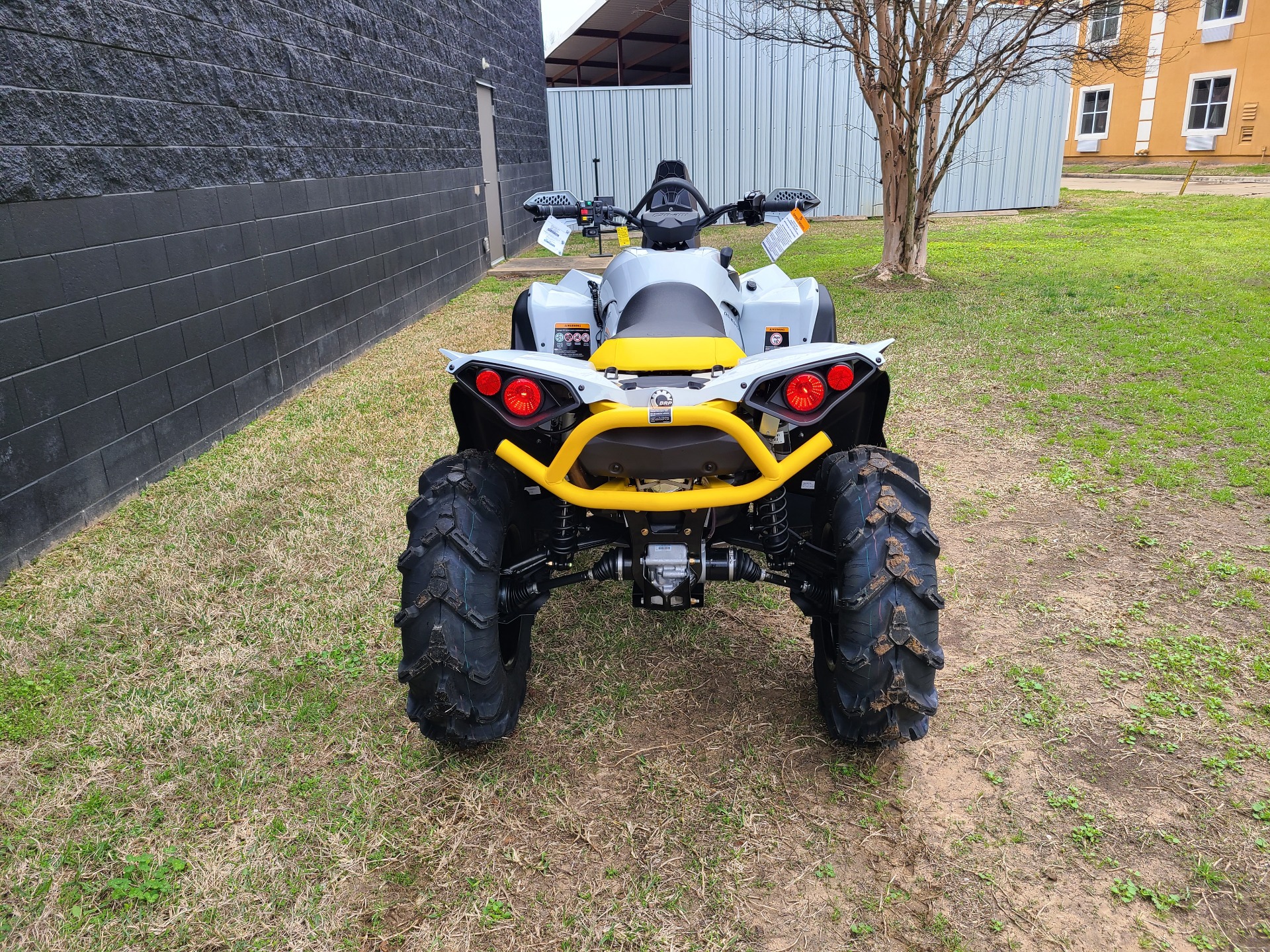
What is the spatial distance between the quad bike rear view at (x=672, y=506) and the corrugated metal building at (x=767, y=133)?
16563mm

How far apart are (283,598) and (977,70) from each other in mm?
9031

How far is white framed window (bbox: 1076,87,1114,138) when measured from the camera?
2725 centimetres

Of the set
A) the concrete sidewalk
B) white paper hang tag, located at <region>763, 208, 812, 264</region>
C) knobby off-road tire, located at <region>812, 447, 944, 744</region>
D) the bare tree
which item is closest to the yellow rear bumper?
knobby off-road tire, located at <region>812, 447, 944, 744</region>

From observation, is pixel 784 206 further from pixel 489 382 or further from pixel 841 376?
pixel 489 382

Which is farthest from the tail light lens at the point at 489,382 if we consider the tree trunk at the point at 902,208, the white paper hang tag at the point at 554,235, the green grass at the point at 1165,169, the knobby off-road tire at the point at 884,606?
the green grass at the point at 1165,169

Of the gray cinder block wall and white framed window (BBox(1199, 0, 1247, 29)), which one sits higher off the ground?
white framed window (BBox(1199, 0, 1247, 29))

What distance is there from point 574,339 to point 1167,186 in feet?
74.4

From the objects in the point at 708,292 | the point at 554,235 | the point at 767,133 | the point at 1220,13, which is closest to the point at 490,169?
the point at 767,133

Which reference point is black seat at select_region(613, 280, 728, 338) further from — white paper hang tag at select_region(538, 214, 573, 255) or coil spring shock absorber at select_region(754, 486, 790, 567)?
white paper hang tag at select_region(538, 214, 573, 255)

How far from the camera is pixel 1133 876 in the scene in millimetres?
2164

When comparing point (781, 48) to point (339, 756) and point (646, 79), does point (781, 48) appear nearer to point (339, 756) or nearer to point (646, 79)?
point (646, 79)

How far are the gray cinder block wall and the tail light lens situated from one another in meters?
2.85

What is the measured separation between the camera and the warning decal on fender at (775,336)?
136 inches

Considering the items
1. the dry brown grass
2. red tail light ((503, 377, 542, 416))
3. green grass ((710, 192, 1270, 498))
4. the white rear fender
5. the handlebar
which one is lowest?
the dry brown grass
